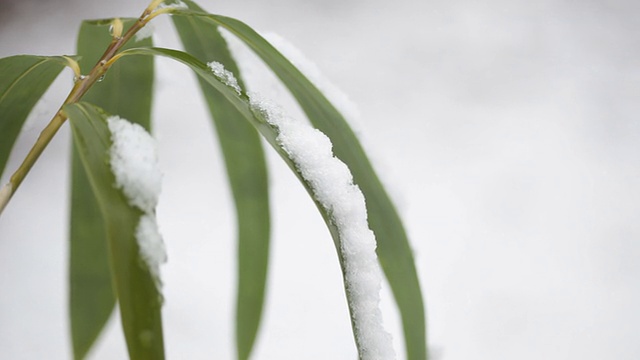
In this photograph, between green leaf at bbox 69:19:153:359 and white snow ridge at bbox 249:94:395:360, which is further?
green leaf at bbox 69:19:153:359

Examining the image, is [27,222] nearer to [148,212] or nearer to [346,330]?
[346,330]

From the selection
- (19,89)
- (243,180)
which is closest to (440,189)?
(243,180)

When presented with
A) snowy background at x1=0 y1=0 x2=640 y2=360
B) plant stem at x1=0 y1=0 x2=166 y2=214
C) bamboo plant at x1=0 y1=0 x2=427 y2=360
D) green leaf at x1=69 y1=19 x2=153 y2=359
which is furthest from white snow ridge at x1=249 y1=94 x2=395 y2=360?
snowy background at x1=0 y1=0 x2=640 y2=360

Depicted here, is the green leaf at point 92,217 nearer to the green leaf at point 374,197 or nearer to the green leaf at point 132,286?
the green leaf at point 374,197

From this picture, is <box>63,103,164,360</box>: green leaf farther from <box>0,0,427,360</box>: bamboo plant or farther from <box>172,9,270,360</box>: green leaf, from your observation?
<box>172,9,270,360</box>: green leaf

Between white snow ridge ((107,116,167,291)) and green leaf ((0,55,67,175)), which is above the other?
green leaf ((0,55,67,175))

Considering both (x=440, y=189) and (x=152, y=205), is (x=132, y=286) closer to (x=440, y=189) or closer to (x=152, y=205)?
(x=152, y=205)

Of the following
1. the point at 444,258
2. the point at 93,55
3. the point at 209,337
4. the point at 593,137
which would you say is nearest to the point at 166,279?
the point at 209,337
